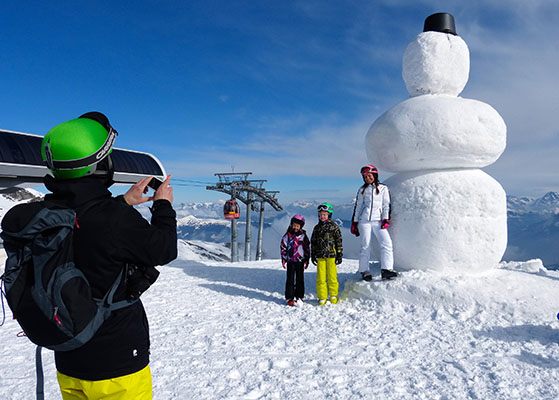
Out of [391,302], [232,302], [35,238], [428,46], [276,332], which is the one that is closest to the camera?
[35,238]

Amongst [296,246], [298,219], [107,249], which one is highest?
[298,219]

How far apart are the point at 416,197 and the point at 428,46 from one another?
247cm

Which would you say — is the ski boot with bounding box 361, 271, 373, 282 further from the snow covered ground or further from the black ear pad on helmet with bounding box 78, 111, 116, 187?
the black ear pad on helmet with bounding box 78, 111, 116, 187

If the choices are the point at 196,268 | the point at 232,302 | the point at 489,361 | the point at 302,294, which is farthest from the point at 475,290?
the point at 196,268

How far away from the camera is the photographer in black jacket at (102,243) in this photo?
1248 mm

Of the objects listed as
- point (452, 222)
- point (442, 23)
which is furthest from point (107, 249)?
point (442, 23)

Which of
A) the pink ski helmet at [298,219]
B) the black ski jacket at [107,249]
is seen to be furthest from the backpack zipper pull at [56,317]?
the pink ski helmet at [298,219]

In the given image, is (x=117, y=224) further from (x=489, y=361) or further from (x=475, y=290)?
(x=475, y=290)

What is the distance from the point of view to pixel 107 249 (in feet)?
4.07

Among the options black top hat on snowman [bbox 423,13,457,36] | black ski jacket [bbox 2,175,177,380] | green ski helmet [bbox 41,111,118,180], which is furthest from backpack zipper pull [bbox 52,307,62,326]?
black top hat on snowman [bbox 423,13,457,36]

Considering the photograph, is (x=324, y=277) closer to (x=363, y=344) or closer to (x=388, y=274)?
(x=388, y=274)

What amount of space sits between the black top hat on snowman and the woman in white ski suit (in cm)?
261

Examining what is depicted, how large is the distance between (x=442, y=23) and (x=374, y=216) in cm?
348

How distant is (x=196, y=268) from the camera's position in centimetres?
923
